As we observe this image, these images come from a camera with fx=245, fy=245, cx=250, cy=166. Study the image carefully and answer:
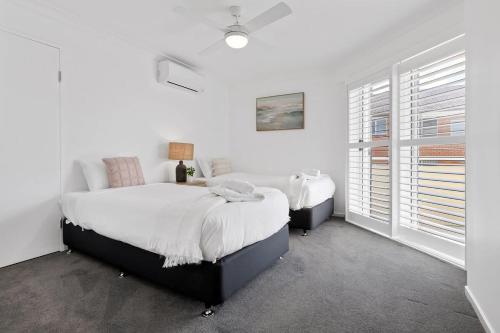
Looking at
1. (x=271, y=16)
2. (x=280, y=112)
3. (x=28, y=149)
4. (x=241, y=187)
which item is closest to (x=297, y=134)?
(x=280, y=112)

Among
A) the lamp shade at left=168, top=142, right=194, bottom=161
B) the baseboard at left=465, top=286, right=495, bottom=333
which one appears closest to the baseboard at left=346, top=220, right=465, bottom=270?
the baseboard at left=465, top=286, right=495, bottom=333

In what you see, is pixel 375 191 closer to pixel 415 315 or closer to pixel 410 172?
pixel 410 172

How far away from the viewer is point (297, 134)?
4.62 m

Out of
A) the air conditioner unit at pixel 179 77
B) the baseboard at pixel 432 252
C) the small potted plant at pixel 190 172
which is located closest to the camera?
the baseboard at pixel 432 252

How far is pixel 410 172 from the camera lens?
9.55 ft

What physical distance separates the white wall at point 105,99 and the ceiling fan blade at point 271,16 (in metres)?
1.87

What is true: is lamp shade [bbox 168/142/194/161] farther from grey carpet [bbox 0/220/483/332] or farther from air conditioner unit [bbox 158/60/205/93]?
grey carpet [bbox 0/220/483/332]

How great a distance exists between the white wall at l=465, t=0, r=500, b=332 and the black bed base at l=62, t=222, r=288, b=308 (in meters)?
1.40

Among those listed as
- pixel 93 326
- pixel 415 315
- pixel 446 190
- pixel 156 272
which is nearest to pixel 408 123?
pixel 446 190

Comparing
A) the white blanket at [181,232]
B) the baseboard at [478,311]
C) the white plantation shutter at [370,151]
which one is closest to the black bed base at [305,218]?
the white plantation shutter at [370,151]

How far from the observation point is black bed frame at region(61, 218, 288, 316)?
1.57 m

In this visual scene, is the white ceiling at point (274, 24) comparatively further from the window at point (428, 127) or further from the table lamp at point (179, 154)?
the table lamp at point (179, 154)

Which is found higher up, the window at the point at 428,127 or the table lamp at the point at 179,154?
the window at the point at 428,127

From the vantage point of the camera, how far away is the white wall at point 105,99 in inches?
105
